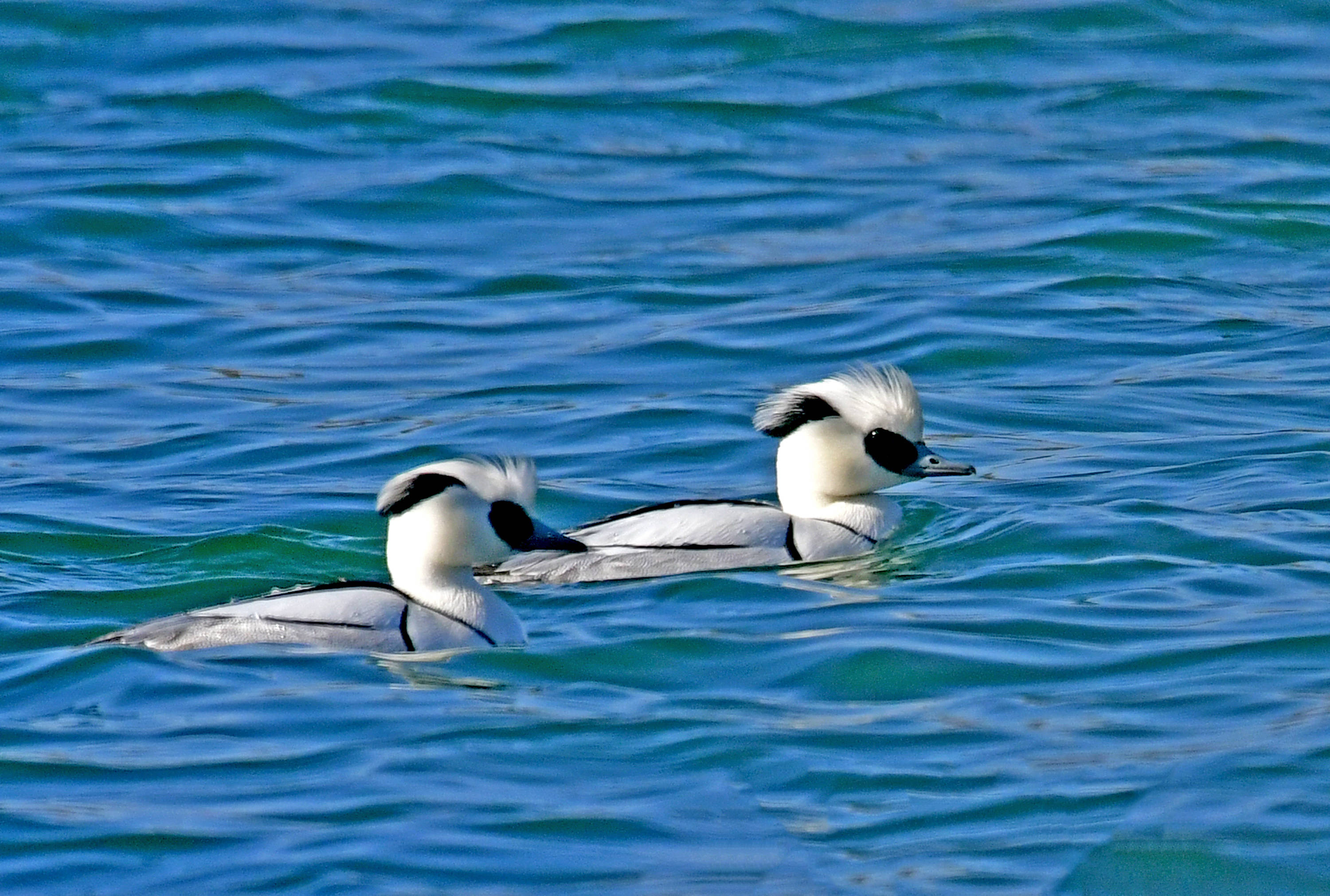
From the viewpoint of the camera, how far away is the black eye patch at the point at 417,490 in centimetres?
922

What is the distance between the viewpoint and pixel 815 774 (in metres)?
7.52

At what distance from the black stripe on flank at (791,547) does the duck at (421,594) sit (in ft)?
5.55

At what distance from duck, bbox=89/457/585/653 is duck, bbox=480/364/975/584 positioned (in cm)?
116

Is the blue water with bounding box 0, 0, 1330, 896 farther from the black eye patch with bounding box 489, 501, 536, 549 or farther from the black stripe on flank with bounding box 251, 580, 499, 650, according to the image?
the black eye patch with bounding box 489, 501, 536, 549

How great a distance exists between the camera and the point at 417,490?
922cm

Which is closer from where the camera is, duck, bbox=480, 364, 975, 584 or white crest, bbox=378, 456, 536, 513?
white crest, bbox=378, 456, 536, 513

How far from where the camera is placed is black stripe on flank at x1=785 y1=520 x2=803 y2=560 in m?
10.9

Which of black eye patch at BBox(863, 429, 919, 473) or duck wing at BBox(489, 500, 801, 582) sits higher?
black eye patch at BBox(863, 429, 919, 473)

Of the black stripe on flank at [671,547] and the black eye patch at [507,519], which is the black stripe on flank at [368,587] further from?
the black stripe on flank at [671,547]

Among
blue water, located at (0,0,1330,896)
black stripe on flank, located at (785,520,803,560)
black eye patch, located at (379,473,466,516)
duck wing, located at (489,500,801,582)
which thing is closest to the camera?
blue water, located at (0,0,1330,896)

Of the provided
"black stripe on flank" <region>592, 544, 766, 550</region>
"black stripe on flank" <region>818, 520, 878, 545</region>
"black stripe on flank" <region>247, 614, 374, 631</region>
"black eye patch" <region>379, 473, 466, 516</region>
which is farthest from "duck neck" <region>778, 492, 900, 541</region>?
"black stripe on flank" <region>247, 614, 374, 631</region>

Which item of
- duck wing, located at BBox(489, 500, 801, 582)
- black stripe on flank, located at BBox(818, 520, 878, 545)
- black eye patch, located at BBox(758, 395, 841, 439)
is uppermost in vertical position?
black eye patch, located at BBox(758, 395, 841, 439)

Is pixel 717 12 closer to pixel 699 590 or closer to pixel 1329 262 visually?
pixel 1329 262

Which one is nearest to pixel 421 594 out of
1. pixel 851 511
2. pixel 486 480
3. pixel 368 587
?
pixel 368 587
